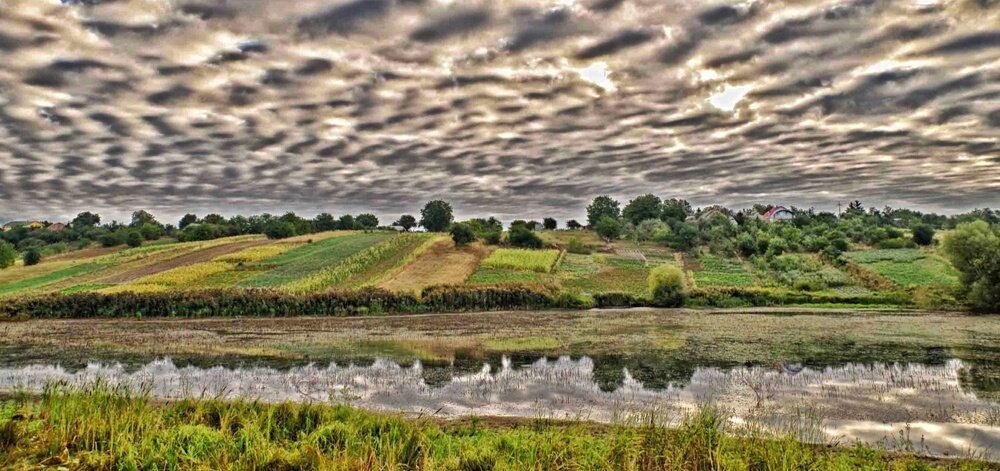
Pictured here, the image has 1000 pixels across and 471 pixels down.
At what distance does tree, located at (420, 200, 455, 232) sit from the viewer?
342 feet

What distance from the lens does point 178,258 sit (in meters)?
64.4

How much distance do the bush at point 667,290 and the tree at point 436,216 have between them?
67.6m

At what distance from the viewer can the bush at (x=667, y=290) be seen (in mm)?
40281

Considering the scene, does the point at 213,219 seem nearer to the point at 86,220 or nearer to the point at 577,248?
the point at 86,220

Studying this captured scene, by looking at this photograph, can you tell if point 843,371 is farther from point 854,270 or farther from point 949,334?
point 854,270

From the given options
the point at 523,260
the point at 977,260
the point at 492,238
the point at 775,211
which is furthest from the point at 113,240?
the point at 775,211

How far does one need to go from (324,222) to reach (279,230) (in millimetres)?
24910

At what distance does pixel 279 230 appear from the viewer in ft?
285

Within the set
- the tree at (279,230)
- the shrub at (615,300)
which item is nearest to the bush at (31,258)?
the tree at (279,230)

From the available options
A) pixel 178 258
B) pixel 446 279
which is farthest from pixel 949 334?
pixel 178 258

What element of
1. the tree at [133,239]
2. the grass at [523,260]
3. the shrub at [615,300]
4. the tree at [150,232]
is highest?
the tree at [150,232]

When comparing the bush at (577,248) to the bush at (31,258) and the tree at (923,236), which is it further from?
the bush at (31,258)

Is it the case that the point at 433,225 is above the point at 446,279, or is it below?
above

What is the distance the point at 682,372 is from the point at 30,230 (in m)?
153
